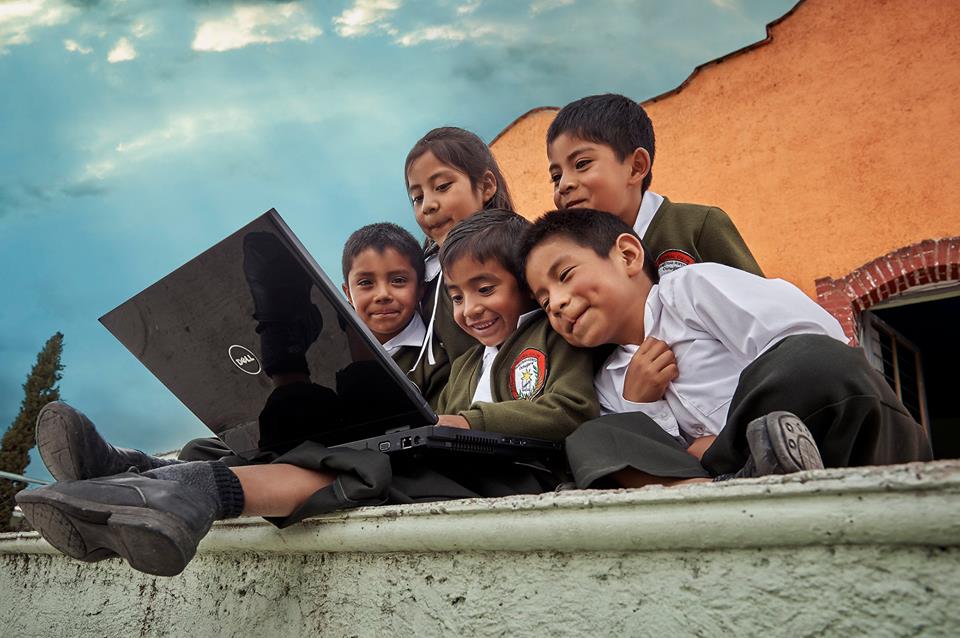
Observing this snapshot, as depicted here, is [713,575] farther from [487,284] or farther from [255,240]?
[487,284]

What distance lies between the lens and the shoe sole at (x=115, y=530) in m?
1.14

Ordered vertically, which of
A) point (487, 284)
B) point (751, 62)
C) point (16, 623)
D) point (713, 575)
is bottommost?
point (16, 623)

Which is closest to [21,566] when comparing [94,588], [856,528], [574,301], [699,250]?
[94,588]

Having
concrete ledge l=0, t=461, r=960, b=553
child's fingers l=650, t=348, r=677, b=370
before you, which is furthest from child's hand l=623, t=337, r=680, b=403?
concrete ledge l=0, t=461, r=960, b=553

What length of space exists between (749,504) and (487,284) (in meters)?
1.35

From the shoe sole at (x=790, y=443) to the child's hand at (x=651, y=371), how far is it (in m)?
0.53

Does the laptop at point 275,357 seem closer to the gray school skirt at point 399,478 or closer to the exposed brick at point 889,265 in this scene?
the gray school skirt at point 399,478

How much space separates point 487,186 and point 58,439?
5.99ft

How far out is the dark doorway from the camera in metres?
5.50

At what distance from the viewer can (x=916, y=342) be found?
21.5 feet

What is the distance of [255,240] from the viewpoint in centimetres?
139

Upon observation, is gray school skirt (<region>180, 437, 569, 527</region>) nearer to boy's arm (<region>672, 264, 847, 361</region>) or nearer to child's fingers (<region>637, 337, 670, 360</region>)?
child's fingers (<region>637, 337, 670, 360</region>)

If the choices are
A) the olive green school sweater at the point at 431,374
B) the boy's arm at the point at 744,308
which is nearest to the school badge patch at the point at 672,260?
the boy's arm at the point at 744,308

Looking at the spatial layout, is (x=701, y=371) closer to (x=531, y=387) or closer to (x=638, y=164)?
(x=531, y=387)
